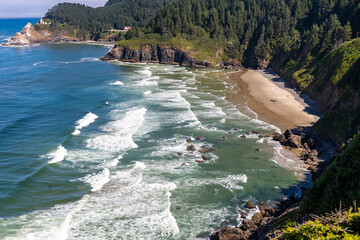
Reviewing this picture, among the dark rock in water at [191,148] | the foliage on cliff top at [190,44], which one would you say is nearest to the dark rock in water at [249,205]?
the dark rock in water at [191,148]

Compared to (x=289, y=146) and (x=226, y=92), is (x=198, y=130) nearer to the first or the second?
(x=289, y=146)

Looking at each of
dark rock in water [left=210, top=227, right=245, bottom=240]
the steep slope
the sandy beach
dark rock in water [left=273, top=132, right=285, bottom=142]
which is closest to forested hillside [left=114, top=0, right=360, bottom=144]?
the steep slope

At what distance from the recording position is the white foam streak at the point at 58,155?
131 ft

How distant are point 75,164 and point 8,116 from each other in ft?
93.7

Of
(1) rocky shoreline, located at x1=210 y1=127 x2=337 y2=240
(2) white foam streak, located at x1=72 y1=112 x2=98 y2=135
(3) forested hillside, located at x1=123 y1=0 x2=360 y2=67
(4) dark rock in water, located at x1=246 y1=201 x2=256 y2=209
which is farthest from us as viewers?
(3) forested hillside, located at x1=123 y1=0 x2=360 y2=67

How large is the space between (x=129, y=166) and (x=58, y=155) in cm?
1135

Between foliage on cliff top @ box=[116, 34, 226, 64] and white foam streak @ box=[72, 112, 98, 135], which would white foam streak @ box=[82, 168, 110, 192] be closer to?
white foam streak @ box=[72, 112, 98, 135]

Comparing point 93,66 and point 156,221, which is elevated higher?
point 93,66

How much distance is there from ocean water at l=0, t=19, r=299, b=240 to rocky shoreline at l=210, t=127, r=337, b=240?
179 cm

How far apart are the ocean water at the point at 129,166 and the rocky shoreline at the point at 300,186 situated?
1.79 metres

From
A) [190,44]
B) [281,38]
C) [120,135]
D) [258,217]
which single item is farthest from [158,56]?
[258,217]

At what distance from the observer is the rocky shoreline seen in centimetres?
2405

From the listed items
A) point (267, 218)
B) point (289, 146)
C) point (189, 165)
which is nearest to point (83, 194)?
point (189, 165)

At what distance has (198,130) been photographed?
50938 mm
